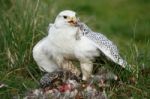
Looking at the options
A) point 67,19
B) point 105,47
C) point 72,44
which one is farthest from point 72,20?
point 105,47

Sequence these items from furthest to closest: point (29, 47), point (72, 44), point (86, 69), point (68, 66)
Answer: point (29, 47), point (68, 66), point (86, 69), point (72, 44)

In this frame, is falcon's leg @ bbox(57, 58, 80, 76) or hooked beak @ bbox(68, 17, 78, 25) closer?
hooked beak @ bbox(68, 17, 78, 25)

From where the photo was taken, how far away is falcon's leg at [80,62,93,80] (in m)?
7.35

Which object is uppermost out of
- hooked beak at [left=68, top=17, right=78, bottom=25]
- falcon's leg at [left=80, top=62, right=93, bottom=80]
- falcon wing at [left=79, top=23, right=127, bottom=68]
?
hooked beak at [left=68, top=17, right=78, bottom=25]

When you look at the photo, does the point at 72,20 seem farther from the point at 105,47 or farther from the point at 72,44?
the point at 105,47

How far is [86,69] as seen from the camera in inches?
290

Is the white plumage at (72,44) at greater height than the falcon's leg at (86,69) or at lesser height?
greater

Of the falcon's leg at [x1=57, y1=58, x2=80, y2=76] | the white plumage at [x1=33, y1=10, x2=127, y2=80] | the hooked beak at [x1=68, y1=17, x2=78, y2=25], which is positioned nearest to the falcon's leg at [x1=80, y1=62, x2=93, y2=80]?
the white plumage at [x1=33, y1=10, x2=127, y2=80]

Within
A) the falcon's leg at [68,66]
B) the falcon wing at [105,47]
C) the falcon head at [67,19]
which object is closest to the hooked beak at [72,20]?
the falcon head at [67,19]

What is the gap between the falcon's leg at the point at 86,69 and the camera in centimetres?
735

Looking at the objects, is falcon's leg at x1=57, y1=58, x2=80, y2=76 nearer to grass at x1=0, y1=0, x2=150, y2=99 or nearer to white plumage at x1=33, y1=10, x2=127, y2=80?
white plumage at x1=33, y1=10, x2=127, y2=80

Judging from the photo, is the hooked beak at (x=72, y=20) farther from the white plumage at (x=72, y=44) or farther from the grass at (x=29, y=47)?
the grass at (x=29, y=47)

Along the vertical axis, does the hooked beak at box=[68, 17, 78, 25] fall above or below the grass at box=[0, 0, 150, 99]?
above

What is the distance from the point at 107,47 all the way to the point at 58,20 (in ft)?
1.55
